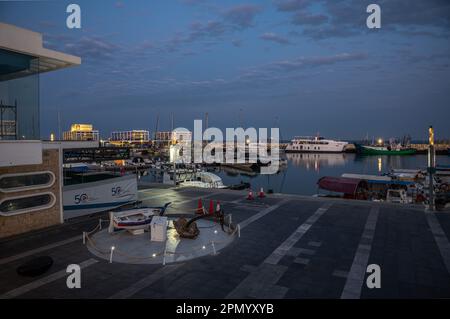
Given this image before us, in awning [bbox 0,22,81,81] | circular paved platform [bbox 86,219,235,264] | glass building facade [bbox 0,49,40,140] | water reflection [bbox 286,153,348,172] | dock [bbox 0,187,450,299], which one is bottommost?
water reflection [bbox 286,153,348,172]

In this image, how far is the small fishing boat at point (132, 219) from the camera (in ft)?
47.1

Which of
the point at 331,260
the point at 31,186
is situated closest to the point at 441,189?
the point at 331,260

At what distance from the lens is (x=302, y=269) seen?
1069 cm

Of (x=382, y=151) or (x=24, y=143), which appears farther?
(x=382, y=151)

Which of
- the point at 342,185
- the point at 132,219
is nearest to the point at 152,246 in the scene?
the point at 132,219

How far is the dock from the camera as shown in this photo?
360 inches

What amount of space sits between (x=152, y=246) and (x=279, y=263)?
18.1 feet

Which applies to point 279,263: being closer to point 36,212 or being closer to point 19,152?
point 19,152

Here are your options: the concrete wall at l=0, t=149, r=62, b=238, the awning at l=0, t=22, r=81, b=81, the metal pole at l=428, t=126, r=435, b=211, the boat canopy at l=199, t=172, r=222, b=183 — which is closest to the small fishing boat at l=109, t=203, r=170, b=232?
the concrete wall at l=0, t=149, r=62, b=238

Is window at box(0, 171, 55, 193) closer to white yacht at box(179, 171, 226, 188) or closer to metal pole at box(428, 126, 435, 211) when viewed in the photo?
metal pole at box(428, 126, 435, 211)

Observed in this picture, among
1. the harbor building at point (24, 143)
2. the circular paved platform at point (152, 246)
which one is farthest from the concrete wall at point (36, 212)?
the circular paved platform at point (152, 246)

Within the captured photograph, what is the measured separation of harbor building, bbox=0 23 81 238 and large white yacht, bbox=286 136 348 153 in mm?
141443

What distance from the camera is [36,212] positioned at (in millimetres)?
15312
